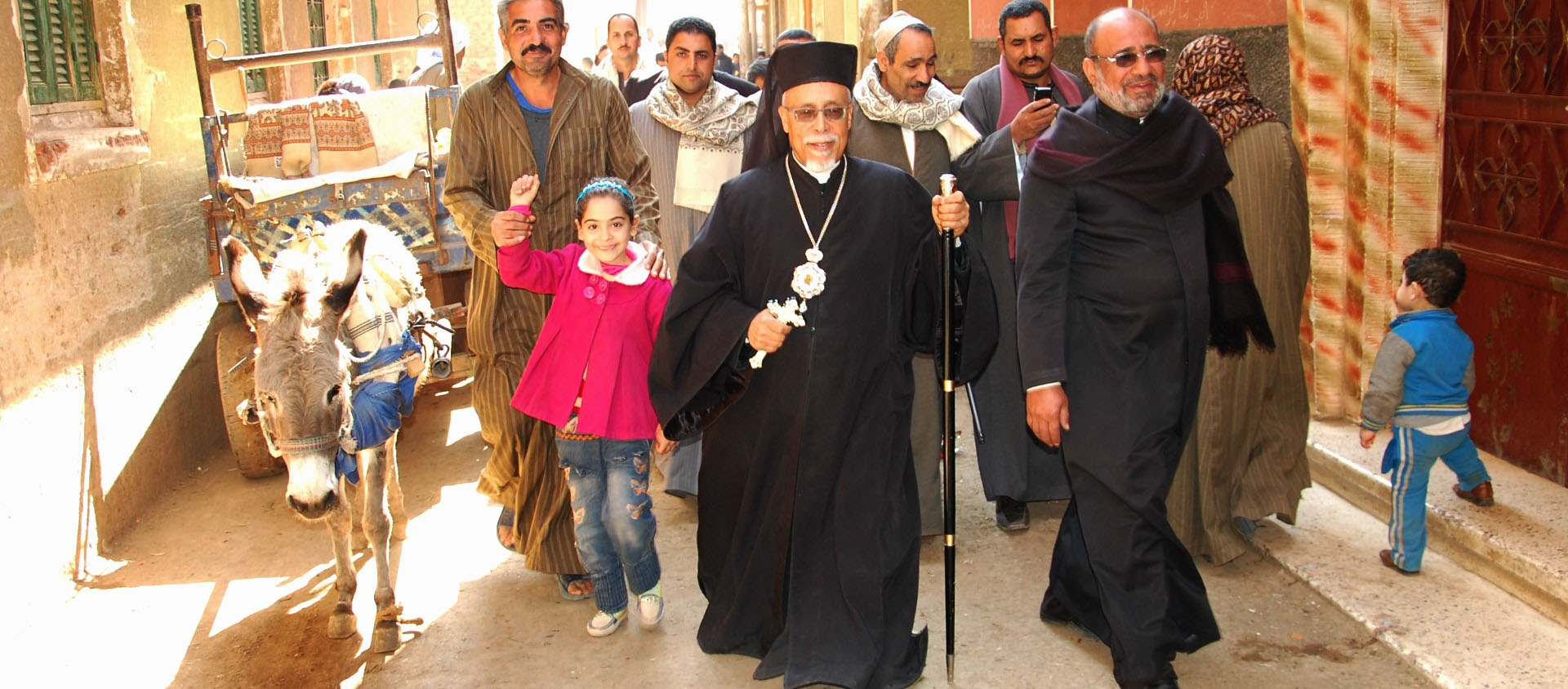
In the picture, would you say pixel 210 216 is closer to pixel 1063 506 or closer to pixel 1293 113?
pixel 1063 506

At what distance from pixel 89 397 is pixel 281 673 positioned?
2172 millimetres

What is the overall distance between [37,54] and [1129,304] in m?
5.32

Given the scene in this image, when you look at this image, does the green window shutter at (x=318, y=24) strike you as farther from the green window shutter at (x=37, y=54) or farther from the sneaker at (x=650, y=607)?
the sneaker at (x=650, y=607)

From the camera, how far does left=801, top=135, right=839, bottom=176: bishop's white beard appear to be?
163 inches

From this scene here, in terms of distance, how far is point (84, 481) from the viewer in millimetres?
5965

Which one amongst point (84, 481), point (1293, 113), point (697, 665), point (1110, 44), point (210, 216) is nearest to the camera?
point (1110, 44)

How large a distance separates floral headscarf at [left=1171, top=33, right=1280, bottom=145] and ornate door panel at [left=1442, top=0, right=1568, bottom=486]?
1068 millimetres

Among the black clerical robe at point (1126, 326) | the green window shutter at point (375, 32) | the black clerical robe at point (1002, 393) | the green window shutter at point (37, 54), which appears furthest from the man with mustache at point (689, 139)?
the green window shutter at point (375, 32)

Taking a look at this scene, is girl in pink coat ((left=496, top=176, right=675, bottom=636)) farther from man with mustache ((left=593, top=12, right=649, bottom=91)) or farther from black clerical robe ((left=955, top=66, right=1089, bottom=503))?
man with mustache ((left=593, top=12, right=649, bottom=91))

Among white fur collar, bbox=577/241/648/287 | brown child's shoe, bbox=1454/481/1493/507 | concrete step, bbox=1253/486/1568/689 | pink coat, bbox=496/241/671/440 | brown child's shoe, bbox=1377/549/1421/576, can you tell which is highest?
white fur collar, bbox=577/241/648/287

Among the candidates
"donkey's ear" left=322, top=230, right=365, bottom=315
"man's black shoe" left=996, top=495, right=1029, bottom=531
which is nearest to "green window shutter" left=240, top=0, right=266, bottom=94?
"donkey's ear" left=322, top=230, right=365, bottom=315

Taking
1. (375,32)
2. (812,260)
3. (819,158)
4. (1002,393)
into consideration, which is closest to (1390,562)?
(1002,393)

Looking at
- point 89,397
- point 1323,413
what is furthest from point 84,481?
point 1323,413

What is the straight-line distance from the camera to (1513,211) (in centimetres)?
537
